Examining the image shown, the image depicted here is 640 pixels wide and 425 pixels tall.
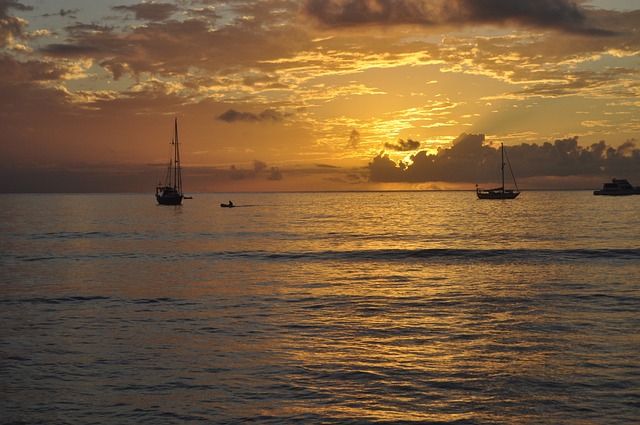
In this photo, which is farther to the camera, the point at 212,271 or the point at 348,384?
the point at 212,271

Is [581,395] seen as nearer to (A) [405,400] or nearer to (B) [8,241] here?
(A) [405,400]

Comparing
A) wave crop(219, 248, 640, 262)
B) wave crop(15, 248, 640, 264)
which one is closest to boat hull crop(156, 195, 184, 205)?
wave crop(15, 248, 640, 264)

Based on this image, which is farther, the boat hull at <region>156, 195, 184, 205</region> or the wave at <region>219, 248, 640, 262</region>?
the boat hull at <region>156, 195, 184, 205</region>

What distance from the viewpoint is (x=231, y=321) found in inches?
1016

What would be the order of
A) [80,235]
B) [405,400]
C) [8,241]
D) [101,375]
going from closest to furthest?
[405,400]
[101,375]
[8,241]
[80,235]

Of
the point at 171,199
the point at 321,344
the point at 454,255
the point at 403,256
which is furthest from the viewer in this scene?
A: the point at 171,199

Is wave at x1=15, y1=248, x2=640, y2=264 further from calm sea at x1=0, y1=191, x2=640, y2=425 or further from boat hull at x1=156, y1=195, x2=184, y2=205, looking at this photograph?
boat hull at x1=156, y1=195, x2=184, y2=205

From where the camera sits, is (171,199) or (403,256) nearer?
(403,256)

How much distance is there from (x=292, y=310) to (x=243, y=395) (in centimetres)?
1251

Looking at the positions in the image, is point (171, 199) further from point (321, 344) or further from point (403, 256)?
point (321, 344)

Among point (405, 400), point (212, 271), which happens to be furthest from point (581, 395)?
point (212, 271)

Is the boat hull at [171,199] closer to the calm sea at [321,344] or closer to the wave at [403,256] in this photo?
the wave at [403,256]

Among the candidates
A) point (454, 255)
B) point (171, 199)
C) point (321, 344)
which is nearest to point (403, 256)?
point (454, 255)

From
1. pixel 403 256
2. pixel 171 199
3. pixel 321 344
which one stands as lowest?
pixel 403 256
